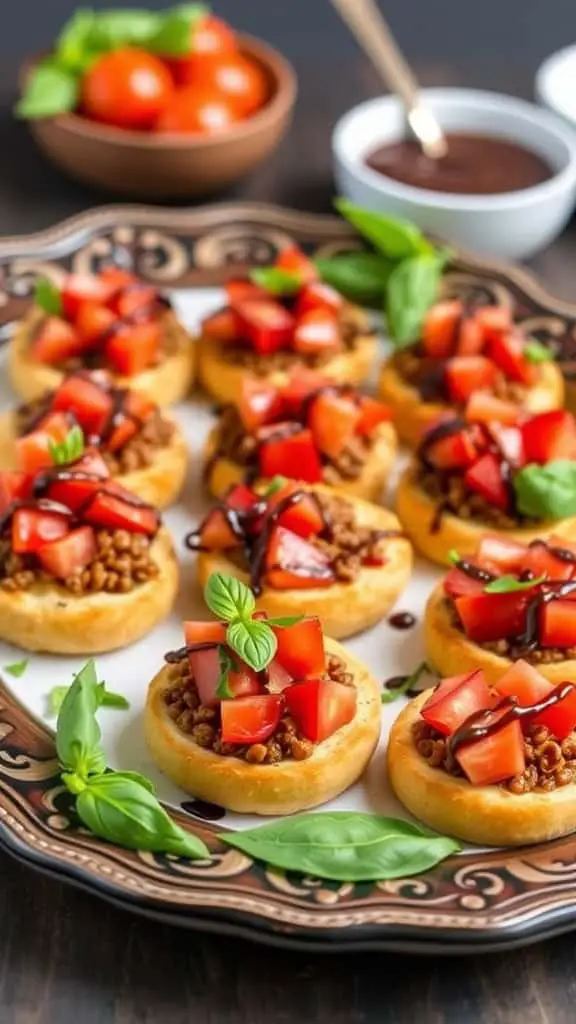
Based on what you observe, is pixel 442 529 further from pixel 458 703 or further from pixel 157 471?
pixel 458 703

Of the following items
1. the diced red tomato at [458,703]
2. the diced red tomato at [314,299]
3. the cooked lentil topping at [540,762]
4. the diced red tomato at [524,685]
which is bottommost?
the diced red tomato at [314,299]

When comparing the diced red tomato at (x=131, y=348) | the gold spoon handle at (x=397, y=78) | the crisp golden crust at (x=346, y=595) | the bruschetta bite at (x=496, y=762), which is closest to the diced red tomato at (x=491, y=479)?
Result: the crisp golden crust at (x=346, y=595)

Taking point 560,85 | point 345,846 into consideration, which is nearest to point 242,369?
point 345,846

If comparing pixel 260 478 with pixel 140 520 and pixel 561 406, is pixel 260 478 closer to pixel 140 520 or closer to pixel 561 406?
pixel 140 520

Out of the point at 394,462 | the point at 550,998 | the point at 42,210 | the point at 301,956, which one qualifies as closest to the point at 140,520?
the point at 394,462

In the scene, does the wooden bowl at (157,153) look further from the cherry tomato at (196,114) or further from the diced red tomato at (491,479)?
the diced red tomato at (491,479)

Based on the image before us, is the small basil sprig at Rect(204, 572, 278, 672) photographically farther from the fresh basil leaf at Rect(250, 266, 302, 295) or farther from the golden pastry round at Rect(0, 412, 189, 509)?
the fresh basil leaf at Rect(250, 266, 302, 295)

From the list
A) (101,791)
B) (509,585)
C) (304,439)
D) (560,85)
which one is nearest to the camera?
(101,791)
